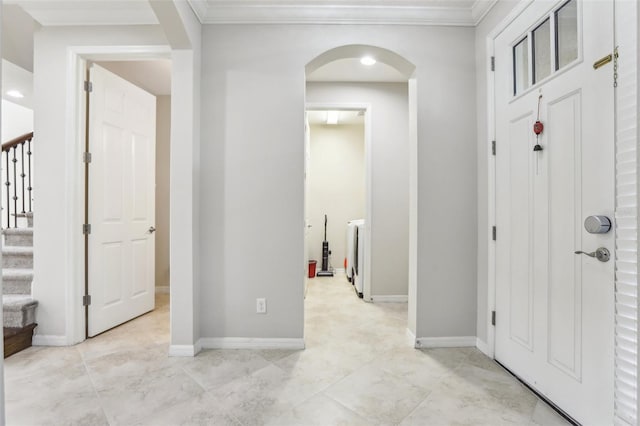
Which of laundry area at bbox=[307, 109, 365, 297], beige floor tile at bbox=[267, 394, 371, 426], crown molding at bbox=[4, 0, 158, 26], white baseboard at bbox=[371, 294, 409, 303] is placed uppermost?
crown molding at bbox=[4, 0, 158, 26]

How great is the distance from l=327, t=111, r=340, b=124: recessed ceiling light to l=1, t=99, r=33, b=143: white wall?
4.24 meters

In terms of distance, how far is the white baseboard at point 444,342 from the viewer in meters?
2.47

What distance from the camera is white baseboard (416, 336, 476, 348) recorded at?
2.47m

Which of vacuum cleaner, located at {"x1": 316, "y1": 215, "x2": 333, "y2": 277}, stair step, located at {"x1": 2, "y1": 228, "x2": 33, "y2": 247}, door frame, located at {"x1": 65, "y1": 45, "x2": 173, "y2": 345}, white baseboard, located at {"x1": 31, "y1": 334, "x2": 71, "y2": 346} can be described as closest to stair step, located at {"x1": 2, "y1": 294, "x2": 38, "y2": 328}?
white baseboard, located at {"x1": 31, "y1": 334, "x2": 71, "y2": 346}

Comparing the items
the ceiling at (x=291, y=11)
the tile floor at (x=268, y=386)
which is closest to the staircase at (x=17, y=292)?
the tile floor at (x=268, y=386)

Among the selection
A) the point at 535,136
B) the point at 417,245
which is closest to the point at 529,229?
the point at 535,136

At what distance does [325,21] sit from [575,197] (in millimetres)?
2004

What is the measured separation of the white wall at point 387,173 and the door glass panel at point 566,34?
6.44ft

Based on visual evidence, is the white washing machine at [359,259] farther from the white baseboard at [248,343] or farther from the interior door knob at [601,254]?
the interior door knob at [601,254]

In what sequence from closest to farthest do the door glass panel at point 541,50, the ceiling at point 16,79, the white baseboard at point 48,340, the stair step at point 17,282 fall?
1. the door glass panel at point 541,50
2. the white baseboard at point 48,340
3. the stair step at point 17,282
4. the ceiling at point 16,79

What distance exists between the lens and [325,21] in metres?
2.46

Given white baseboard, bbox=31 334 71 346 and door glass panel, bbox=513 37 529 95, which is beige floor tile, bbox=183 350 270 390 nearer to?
white baseboard, bbox=31 334 71 346

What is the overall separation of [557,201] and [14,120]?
20.9 ft

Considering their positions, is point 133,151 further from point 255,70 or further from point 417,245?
point 417,245
